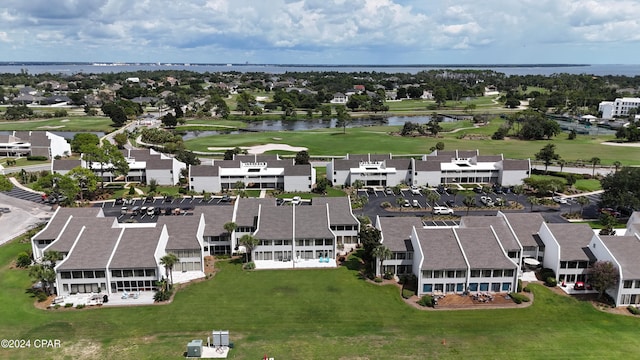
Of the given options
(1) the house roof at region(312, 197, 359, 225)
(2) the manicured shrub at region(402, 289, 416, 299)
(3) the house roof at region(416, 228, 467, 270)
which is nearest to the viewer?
(2) the manicured shrub at region(402, 289, 416, 299)

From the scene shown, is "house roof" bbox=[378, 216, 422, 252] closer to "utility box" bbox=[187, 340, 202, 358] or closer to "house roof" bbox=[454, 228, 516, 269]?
"house roof" bbox=[454, 228, 516, 269]

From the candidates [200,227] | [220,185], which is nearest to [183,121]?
[220,185]

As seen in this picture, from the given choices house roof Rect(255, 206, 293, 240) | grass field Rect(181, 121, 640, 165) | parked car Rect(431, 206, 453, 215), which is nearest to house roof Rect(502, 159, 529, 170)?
parked car Rect(431, 206, 453, 215)

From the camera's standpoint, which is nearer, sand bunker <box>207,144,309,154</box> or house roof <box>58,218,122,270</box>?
house roof <box>58,218,122,270</box>

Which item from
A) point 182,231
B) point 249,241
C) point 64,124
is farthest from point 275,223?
point 64,124

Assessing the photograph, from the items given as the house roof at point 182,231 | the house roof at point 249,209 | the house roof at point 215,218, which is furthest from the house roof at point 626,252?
the house roof at point 182,231

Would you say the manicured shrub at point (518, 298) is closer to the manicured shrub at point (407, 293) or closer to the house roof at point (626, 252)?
the house roof at point (626, 252)

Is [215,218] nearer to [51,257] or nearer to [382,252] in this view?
[51,257]
